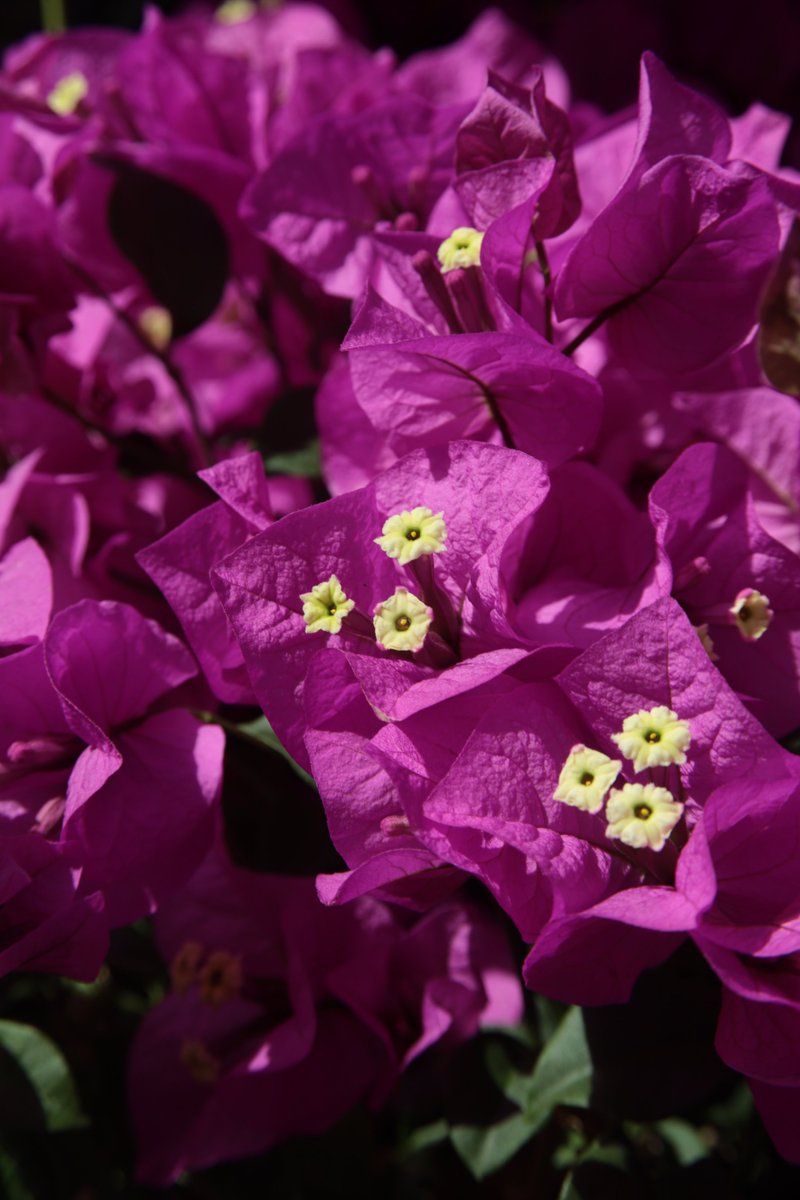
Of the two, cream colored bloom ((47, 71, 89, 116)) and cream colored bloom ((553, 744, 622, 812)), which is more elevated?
cream colored bloom ((47, 71, 89, 116))

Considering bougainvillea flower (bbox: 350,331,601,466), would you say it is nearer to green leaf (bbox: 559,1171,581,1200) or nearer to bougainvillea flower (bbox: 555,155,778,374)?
bougainvillea flower (bbox: 555,155,778,374)

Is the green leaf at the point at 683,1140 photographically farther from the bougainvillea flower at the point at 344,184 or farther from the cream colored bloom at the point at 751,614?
the bougainvillea flower at the point at 344,184

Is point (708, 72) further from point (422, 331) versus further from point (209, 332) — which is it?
point (422, 331)

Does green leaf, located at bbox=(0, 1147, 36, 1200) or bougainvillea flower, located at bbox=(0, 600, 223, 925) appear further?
green leaf, located at bbox=(0, 1147, 36, 1200)

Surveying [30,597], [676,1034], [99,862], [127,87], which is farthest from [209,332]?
[676,1034]

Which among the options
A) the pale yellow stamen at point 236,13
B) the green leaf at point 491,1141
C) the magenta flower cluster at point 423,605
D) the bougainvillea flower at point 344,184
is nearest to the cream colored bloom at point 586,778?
the magenta flower cluster at point 423,605

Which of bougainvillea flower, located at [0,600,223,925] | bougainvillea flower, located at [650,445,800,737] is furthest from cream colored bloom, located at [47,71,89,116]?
bougainvillea flower, located at [650,445,800,737]

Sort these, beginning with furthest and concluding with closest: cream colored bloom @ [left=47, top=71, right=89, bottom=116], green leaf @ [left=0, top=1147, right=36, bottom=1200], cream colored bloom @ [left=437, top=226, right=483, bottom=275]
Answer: cream colored bloom @ [left=47, top=71, right=89, bottom=116] < green leaf @ [left=0, top=1147, right=36, bottom=1200] < cream colored bloom @ [left=437, top=226, right=483, bottom=275]
